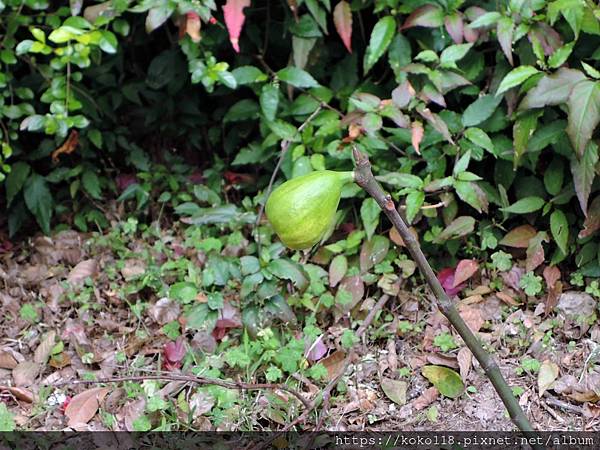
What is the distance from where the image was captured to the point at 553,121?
2291mm

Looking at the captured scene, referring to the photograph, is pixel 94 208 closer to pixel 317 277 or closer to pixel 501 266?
pixel 317 277

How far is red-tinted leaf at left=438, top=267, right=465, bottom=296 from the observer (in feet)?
8.13

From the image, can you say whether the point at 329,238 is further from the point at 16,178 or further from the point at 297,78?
the point at 16,178

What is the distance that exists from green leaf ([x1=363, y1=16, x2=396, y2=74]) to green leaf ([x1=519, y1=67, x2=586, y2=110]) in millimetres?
528

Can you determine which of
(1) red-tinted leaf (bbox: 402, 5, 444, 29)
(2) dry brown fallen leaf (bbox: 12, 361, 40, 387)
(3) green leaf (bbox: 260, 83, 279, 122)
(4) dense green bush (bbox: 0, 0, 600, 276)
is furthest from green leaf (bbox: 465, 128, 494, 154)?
(2) dry brown fallen leaf (bbox: 12, 361, 40, 387)

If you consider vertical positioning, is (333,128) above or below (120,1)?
below

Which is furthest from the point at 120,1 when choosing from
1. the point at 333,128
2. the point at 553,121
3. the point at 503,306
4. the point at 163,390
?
the point at 503,306

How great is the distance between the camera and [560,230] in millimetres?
2355

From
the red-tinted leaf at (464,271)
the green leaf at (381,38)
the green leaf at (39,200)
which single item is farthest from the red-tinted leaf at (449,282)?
the green leaf at (39,200)

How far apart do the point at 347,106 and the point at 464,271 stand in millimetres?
739

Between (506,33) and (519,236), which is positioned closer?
(506,33)

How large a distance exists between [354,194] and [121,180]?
118 cm

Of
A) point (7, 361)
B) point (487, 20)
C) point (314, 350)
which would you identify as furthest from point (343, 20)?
point (7, 361)

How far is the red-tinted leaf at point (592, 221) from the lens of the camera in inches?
90.4
